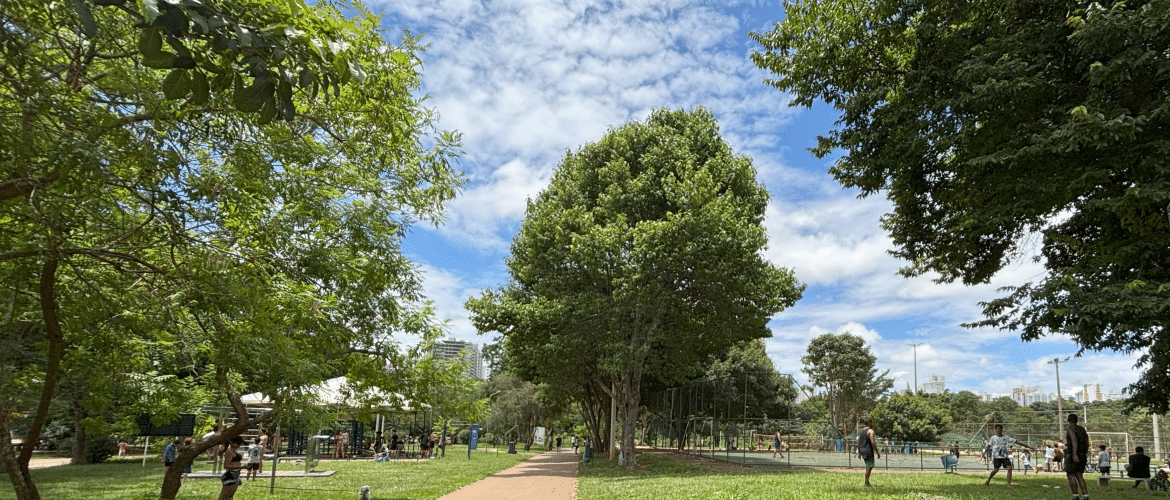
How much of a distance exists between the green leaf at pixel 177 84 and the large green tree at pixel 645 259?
751 inches

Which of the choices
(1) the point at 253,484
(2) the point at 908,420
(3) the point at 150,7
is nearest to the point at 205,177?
(3) the point at 150,7

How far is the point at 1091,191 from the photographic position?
13367 millimetres

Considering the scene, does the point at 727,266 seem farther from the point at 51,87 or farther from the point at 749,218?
the point at 51,87

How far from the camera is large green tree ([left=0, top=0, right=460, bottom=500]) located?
9.59 feet

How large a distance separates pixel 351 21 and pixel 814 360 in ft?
220

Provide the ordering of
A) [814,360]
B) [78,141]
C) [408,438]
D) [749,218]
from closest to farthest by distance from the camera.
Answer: [78,141], [749,218], [408,438], [814,360]

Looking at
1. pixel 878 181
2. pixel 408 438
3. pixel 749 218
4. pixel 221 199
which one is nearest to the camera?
pixel 221 199

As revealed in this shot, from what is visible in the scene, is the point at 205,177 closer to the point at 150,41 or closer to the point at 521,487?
the point at 150,41

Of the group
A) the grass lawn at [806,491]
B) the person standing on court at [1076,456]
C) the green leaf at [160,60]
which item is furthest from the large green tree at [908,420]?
the green leaf at [160,60]

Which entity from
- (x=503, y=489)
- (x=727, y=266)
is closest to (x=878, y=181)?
(x=727, y=266)

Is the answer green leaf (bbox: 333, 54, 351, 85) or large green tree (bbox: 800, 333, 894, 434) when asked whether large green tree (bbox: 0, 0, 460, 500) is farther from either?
large green tree (bbox: 800, 333, 894, 434)

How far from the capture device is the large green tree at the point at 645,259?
2198cm

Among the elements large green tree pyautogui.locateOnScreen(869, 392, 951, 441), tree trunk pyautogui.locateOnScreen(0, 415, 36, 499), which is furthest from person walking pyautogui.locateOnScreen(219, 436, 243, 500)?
large green tree pyautogui.locateOnScreen(869, 392, 951, 441)

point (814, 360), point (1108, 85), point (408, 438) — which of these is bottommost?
point (408, 438)
